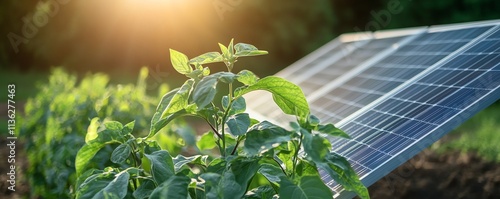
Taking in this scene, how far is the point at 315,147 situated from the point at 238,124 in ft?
1.09

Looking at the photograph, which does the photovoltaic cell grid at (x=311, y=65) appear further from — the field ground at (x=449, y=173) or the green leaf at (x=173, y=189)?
the green leaf at (x=173, y=189)

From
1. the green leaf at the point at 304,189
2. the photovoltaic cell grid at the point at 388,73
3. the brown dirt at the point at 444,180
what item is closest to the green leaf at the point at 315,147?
the green leaf at the point at 304,189

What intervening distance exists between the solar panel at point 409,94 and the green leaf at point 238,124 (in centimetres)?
54

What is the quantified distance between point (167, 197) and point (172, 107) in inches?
15.4

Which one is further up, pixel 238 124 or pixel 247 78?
pixel 247 78

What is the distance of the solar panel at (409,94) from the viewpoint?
115 inches

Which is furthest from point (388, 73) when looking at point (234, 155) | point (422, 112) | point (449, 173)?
point (234, 155)

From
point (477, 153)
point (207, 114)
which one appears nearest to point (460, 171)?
point (477, 153)

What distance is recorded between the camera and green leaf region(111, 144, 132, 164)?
8.54 ft

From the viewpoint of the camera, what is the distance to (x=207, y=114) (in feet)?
8.50
